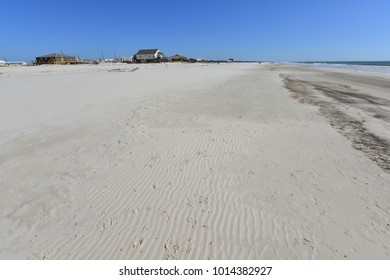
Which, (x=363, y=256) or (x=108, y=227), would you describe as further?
(x=108, y=227)

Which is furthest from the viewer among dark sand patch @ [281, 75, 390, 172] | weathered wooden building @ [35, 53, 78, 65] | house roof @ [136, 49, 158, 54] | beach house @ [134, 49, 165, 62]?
→ house roof @ [136, 49, 158, 54]

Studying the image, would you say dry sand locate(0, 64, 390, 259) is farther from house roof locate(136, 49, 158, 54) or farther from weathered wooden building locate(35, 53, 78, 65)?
house roof locate(136, 49, 158, 54)

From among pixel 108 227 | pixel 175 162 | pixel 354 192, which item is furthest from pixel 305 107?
pixel 108 227

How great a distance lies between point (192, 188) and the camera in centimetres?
518

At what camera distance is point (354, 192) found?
16.8ft

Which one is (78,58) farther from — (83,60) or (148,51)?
(148,51)

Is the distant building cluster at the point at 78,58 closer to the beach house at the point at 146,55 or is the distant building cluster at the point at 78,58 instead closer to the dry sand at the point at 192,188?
the beach house at the point at 146,55

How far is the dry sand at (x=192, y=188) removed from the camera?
370cm

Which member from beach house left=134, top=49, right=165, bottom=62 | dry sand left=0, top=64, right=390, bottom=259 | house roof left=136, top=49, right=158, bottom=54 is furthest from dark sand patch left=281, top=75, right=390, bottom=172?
house roof left=136, top=49, right=158, bottom=54

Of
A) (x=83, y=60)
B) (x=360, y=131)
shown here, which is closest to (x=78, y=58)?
(x=83, y=60)

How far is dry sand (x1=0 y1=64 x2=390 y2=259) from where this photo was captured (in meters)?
3.70

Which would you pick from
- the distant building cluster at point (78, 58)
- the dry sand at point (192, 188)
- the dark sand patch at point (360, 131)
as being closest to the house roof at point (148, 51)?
the distant building cluster at point (78, 58)
